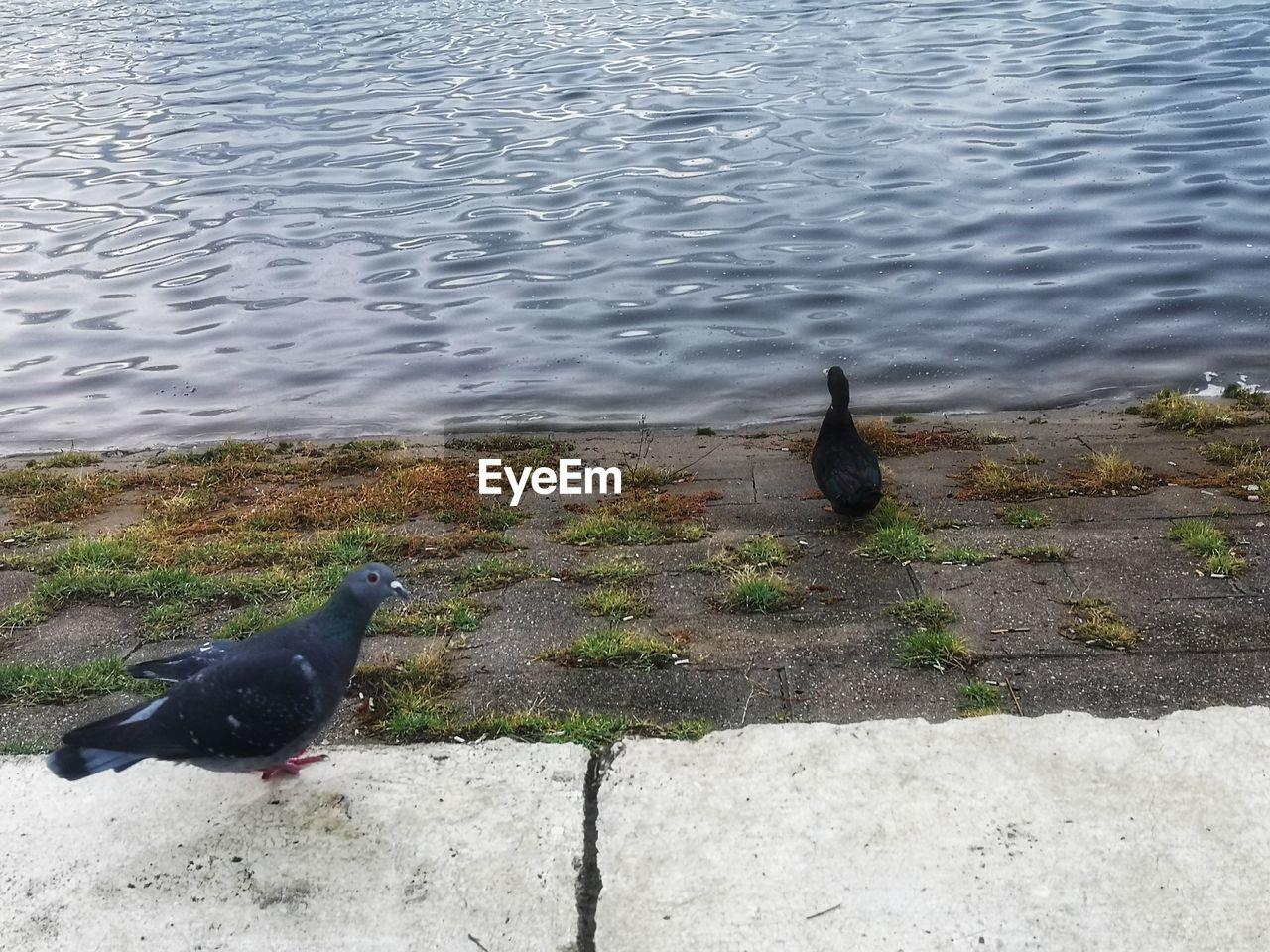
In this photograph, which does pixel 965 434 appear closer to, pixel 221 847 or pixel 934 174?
pixel 221 847

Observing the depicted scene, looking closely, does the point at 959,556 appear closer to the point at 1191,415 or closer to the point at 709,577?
the point at 709,577

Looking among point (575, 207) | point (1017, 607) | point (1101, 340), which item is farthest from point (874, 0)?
point (1017, 607)

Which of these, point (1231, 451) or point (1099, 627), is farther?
point (1231, 451)

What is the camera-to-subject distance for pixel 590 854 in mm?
3711

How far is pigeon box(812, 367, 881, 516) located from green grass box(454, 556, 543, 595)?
1.72 meters

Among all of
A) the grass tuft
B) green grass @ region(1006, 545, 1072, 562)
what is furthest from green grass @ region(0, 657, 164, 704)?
the grass tuft

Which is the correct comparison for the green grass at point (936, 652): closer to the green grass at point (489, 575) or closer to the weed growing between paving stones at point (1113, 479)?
the green grass at point (489, 575)

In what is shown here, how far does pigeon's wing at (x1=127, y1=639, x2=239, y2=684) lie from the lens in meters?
4.14

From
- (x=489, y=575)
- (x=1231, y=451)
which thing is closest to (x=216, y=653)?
(x=489, y=575)

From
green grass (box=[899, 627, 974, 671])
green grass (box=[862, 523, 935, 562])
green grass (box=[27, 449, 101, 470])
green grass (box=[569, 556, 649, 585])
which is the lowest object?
green grass (box=[27, 449, 101, 470])

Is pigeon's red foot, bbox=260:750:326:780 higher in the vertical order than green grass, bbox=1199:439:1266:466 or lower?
→ higher

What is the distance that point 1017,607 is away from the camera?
529cm

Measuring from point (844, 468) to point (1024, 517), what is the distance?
993 mm

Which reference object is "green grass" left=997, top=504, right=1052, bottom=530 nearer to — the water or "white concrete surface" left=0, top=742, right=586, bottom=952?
"white concrete surface" left=0, top=742, right=586, bottom=952
